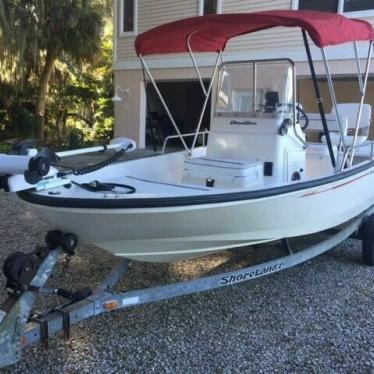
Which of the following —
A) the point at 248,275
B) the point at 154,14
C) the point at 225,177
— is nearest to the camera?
the point at 248,275

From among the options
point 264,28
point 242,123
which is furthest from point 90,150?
point 264,28

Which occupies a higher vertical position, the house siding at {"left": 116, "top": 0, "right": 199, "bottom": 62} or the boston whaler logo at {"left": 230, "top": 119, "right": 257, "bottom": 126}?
the house siding at {"left": 116, "top": 0, "right": 199, "bottom": 62}

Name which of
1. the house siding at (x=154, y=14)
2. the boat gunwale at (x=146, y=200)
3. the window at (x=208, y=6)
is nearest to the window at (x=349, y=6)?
the window at (x=208, y=6)

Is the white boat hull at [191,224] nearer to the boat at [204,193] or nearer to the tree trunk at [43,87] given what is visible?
the boat at [204,193]

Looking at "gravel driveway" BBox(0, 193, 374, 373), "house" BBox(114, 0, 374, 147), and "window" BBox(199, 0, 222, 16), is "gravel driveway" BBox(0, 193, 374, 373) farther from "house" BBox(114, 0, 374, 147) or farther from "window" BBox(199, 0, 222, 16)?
"window" BBox(199, 0, 222, 16)

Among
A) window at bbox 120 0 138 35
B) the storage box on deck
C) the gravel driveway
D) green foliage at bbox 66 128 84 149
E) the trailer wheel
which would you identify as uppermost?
window at bbox 120 0 138 35

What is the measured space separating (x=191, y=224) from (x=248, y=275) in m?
0.62

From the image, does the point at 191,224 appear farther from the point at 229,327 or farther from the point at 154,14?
the point at 154,14

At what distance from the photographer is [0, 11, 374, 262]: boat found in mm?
3184

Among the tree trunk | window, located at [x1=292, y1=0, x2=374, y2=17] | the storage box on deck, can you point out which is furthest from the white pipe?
the tree trunk

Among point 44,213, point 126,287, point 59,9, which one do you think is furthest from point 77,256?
point 59,9

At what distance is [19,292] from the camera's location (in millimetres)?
2686

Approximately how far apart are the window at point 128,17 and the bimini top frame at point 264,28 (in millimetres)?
9558

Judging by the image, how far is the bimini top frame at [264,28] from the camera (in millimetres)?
3840
